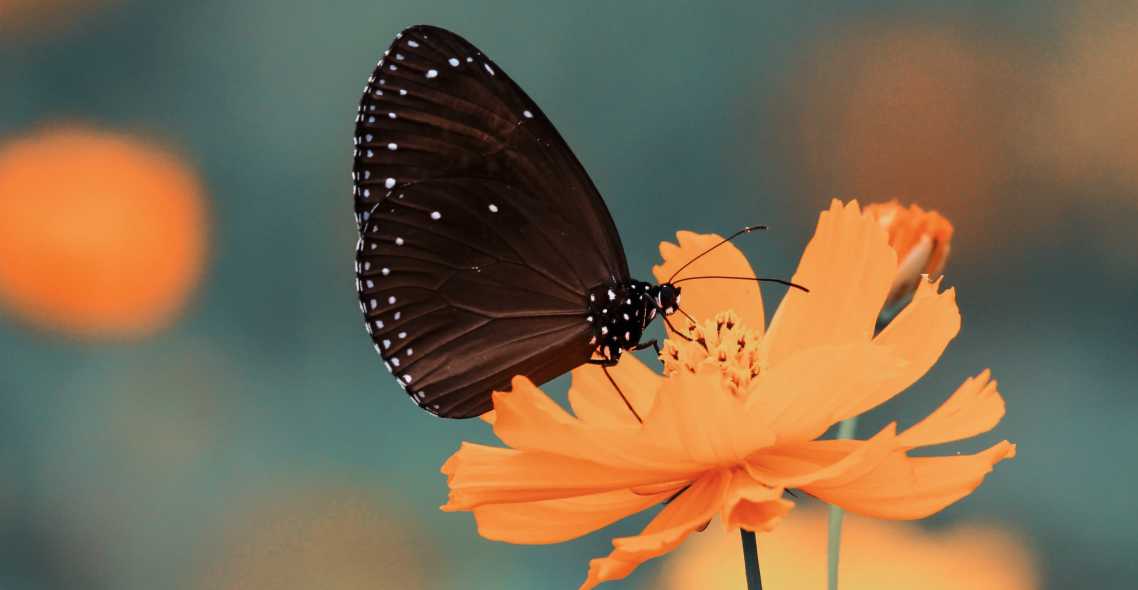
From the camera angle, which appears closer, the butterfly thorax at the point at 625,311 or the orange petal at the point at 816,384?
the orange petal at the point at 816,384

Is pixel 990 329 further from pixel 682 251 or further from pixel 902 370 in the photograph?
pixel 902 370

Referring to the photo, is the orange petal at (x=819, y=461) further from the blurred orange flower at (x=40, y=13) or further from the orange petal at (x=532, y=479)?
the blurred orange flower at (x=40, y=13)

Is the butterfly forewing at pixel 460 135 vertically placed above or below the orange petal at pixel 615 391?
above

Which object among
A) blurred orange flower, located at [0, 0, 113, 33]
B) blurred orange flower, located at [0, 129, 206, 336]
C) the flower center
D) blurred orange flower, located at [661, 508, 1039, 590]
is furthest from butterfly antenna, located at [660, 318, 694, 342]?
blurred orange flower, located at [0, 0, 113, 33]

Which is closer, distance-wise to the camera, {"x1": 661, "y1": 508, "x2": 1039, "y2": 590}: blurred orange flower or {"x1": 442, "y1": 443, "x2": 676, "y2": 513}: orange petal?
{"x1": 442, "y1": 443, "x2": 676, "y2": 513}: orange petal

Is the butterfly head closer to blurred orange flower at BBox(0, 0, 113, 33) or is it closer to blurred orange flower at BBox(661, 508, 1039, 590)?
blurred orange flower at BBox(661, 508, 1039, 590)

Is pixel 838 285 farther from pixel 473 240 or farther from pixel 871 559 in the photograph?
pixel 871 559

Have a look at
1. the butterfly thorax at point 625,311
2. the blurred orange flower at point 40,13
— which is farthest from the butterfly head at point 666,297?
the blurred orange flower at point 40,13

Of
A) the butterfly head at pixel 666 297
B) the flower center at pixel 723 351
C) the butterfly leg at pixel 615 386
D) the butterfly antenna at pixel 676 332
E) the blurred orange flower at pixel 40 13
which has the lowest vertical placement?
the butterfly leg at pixel 615 386
